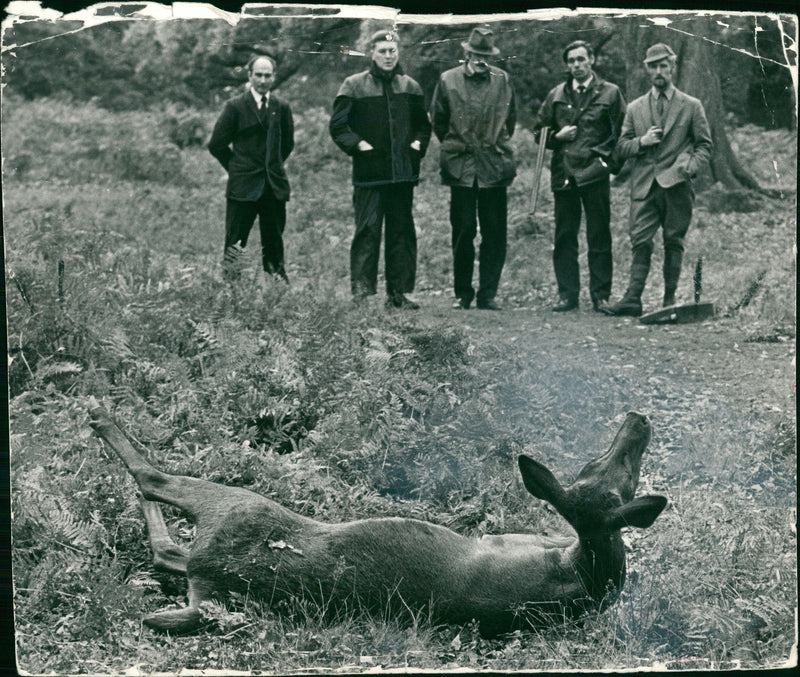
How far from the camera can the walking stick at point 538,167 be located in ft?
25.7

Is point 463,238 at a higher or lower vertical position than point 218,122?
lower

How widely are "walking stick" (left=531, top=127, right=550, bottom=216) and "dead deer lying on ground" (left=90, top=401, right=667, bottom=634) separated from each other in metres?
2.61

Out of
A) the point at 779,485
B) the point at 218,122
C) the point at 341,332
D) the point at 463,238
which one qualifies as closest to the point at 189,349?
the point at 341,332

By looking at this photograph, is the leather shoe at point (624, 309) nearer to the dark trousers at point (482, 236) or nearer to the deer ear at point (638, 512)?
the dark trousers at point (482, 236)

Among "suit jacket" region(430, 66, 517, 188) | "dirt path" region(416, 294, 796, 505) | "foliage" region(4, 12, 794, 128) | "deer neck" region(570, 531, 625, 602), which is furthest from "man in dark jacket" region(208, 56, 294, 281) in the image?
"deer neck" region(570, 531, 625, 602)

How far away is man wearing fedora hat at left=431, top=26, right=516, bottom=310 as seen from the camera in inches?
294

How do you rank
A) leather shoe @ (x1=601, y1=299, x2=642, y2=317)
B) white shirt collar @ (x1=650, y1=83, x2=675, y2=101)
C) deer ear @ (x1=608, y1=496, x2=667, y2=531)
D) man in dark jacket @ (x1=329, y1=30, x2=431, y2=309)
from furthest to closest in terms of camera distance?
leather shoe @ (x1=601, y1=299, x2=642, y2=317)
man in dark jacket @ (x1=329, y1=30, x2=431, y2=309)
white shirt collar @ (x1=650, y1=83, x2=675, y2=101)
deer ear @ (x1=608, y1=496, x2=667, y2=531)

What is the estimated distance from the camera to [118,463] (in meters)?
6.41

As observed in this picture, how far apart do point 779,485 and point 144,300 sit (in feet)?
13.8

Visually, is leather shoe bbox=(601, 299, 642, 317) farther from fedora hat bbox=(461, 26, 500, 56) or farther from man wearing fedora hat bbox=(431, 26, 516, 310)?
fedora hat bbox=(461, 26, 500, 56)

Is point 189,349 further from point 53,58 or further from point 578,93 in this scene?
point 578,93

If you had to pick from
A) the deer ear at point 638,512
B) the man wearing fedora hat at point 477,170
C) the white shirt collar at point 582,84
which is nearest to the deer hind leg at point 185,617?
the deer ear at point 638,512

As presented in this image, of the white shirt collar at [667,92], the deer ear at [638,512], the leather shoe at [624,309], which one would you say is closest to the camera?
the deer ear at [638,512]

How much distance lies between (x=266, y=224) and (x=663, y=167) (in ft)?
9.14
